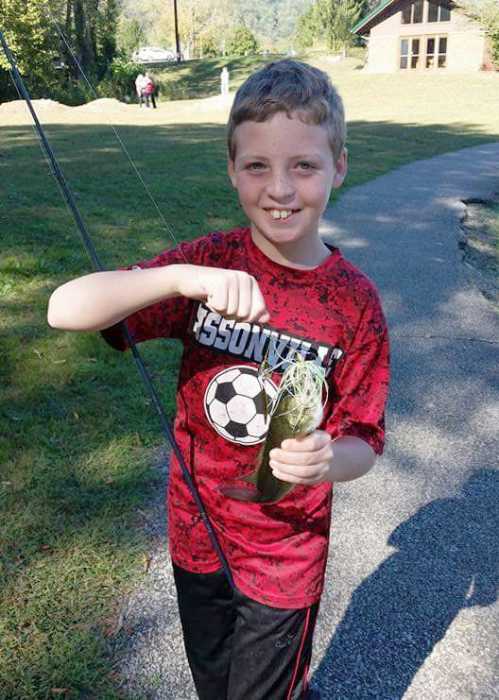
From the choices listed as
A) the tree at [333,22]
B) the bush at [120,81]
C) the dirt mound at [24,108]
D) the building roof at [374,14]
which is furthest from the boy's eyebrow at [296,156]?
the tree at [333,22]

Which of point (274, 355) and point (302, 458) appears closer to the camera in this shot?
point (302, 458)

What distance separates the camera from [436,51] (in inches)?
1858

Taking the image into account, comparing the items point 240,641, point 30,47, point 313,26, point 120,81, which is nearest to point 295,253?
point 240,641

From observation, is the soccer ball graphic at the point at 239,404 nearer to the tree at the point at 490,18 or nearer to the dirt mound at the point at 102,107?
the tree at the point at 490,18

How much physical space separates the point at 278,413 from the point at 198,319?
1.88 ft

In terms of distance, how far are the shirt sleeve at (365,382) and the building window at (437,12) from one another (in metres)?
51.2

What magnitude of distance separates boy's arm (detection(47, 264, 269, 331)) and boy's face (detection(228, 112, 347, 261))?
34cm

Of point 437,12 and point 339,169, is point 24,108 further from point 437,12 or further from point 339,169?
point 437,12

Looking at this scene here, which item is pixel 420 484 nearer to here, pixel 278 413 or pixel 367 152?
pixel 278 413

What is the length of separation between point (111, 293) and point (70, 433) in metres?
2.59

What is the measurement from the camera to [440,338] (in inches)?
231

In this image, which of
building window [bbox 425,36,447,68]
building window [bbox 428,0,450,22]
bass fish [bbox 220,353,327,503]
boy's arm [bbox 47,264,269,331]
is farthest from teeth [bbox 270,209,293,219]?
building window [bbox 428,0,450,22]

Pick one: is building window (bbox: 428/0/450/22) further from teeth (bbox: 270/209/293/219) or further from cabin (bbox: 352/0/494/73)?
teeth (bbox: 270/209/293/219)

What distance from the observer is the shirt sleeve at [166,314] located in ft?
5.79
